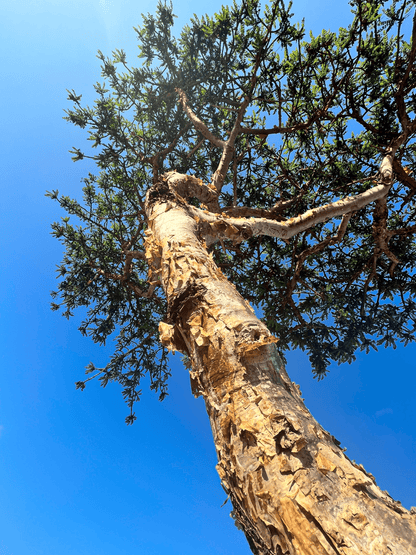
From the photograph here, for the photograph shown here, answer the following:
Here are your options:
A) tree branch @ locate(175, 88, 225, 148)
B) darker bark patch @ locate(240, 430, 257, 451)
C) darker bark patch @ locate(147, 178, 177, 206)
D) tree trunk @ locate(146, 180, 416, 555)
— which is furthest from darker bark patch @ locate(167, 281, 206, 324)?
tree branch @ locate(175, 88, 225, 148)

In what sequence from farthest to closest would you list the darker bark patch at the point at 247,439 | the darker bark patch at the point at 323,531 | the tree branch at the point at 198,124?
the tree branch at the point at 198,124
the darker bark patch at the point at 247,439
the darker bark patch at the point at 323,531

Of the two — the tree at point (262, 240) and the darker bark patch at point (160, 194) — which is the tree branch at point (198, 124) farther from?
the darker bark patch at point (160, 194)

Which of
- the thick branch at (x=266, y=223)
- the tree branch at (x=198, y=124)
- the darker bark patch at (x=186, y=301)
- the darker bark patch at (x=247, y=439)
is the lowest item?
the darker bark patch at (x=247, y=439)

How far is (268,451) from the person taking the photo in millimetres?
1269

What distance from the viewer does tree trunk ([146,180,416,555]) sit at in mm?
988

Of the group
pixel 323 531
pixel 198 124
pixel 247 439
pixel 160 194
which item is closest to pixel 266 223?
pixel 160 194

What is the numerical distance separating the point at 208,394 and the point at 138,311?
6610mm

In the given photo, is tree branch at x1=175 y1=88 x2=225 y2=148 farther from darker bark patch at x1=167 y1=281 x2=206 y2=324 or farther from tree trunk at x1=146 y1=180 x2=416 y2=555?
tree trunk at x1=146 y1=180 x2=416 y2=555

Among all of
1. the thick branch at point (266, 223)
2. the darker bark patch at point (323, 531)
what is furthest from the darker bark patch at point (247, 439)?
the thick branch at point (266, 223)

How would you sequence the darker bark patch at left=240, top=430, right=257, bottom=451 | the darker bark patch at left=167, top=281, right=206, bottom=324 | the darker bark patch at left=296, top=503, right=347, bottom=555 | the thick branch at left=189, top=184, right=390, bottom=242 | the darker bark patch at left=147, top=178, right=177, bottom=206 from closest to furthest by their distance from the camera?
the darker bark patch at left=296, top=503, right=347, bottom=555 → the darker bark patch at left=240, top=430, right=257, bottom=451 → the darker bark patch at left=167, top=281, right=206, bottom=324 → the thick branch at left=189, top=184, right=390, bottom=242 → the darker bark patch at left=147, top=178, right=177, bottom=206

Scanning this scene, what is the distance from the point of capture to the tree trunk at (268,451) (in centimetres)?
99

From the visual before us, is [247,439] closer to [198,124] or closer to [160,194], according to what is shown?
[160,194]

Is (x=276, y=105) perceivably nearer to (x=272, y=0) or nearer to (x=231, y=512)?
(x=272, y=0)

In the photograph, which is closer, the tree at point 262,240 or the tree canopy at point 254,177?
the tree at point 262,240
